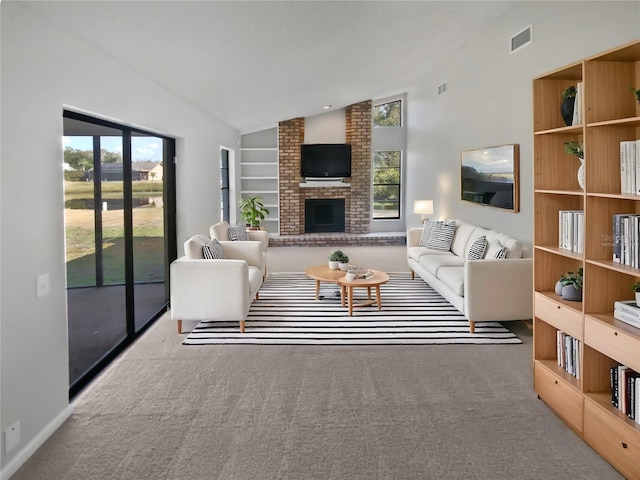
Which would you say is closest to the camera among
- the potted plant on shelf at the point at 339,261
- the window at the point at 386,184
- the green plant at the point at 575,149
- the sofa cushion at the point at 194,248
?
the green plant at the point at 575,149

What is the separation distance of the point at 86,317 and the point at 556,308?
352cm

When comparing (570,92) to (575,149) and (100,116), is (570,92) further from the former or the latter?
(100,116)

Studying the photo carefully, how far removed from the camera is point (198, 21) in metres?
3.88

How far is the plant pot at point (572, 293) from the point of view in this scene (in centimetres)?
351

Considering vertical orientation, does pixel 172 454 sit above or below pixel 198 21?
below

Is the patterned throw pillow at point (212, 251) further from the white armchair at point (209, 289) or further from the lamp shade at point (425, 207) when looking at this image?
the lamp shade at point (425, 207)

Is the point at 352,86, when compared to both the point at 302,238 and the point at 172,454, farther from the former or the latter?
the point at 172,454

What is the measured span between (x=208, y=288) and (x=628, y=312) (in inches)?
144

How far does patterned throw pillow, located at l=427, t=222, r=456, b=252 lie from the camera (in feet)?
26.5

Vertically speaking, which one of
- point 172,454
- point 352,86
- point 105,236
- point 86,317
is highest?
point 352,86

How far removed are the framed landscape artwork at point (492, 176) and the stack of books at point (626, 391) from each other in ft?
11.6

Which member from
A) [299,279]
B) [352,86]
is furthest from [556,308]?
[352,86]

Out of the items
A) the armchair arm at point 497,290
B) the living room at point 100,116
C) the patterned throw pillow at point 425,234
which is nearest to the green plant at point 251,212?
the living room at point 100,116

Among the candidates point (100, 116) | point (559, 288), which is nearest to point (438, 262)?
point (559, 288)
